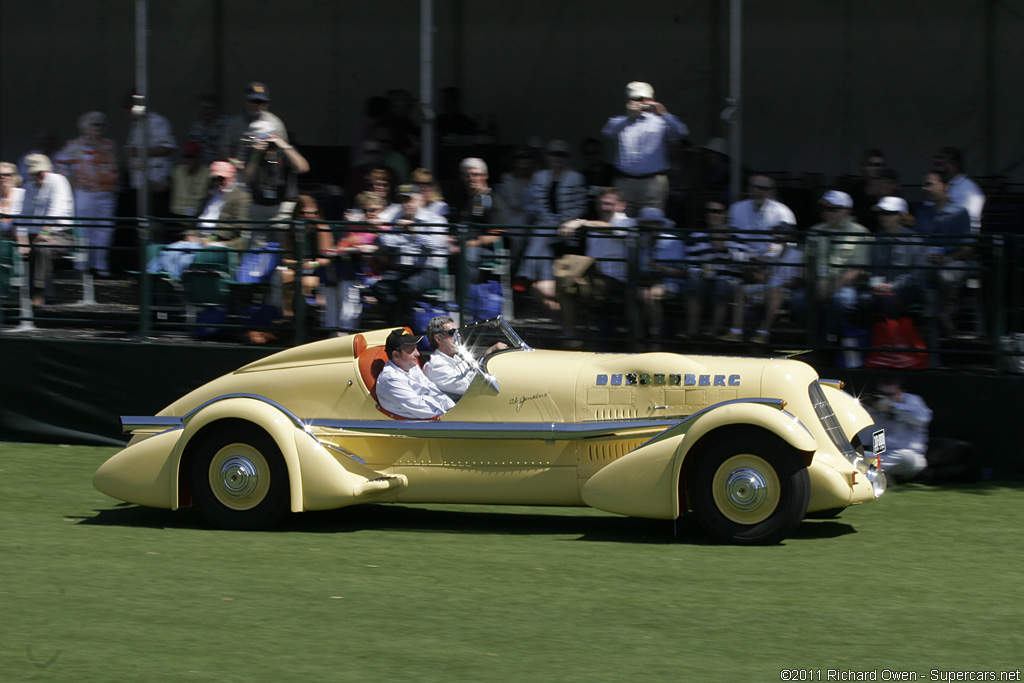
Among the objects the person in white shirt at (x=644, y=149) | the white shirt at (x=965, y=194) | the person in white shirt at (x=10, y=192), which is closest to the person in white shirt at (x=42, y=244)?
the person in white shirt at (x=10, y=192)

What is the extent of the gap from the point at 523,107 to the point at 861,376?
251 inches

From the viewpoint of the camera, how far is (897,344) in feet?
32.1

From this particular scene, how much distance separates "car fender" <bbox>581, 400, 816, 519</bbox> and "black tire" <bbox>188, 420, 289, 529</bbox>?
6.18 ft

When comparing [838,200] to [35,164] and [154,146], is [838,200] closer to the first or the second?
[154,146]

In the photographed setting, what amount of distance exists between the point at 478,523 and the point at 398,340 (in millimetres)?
1283

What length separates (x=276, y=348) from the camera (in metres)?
10.8

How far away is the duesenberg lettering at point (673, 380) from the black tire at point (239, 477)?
6.69 ft

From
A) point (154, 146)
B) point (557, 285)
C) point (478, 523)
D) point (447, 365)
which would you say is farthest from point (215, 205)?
point (478, 523)

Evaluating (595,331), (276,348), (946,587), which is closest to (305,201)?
(276,348)

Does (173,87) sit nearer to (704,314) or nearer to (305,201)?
(305,201)

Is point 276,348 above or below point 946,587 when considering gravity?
above

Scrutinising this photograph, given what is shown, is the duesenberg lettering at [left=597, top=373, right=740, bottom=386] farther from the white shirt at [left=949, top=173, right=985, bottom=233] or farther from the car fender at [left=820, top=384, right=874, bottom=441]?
the white shirt at [left=949, top=173, right=985, bottom=233]

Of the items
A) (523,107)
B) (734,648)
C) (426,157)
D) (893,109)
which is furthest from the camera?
(523,107)

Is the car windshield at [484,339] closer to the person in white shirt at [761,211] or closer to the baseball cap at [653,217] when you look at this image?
the baseball cap at [653,217]
